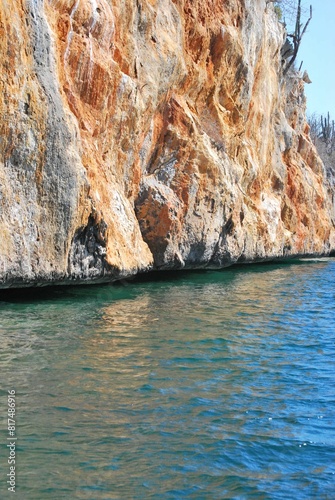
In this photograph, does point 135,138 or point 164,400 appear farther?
point 135,138

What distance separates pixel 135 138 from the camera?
1772 cm

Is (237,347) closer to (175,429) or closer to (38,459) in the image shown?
(175,429)

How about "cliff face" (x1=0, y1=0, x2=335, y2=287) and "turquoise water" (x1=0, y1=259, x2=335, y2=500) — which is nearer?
"turquoise water" (x1=0, y1=259, x2=335, y2=500)

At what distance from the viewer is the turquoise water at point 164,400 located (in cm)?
612

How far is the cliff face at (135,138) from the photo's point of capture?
12703 millimetres

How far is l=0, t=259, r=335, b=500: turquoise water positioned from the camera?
20.1 feet

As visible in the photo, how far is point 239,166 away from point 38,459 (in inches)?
788

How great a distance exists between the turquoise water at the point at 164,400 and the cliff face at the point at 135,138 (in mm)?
1689

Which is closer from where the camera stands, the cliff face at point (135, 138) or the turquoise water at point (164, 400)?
the turquoise water at point (164, 400)

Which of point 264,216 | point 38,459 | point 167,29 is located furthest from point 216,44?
point 38,459

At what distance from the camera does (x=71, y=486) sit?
5.81 metres

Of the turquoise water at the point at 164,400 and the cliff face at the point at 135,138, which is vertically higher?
the cliff face at the point at 135,138

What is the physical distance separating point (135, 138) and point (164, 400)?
10.5 metres

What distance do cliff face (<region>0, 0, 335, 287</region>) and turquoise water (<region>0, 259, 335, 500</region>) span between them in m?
1.69
